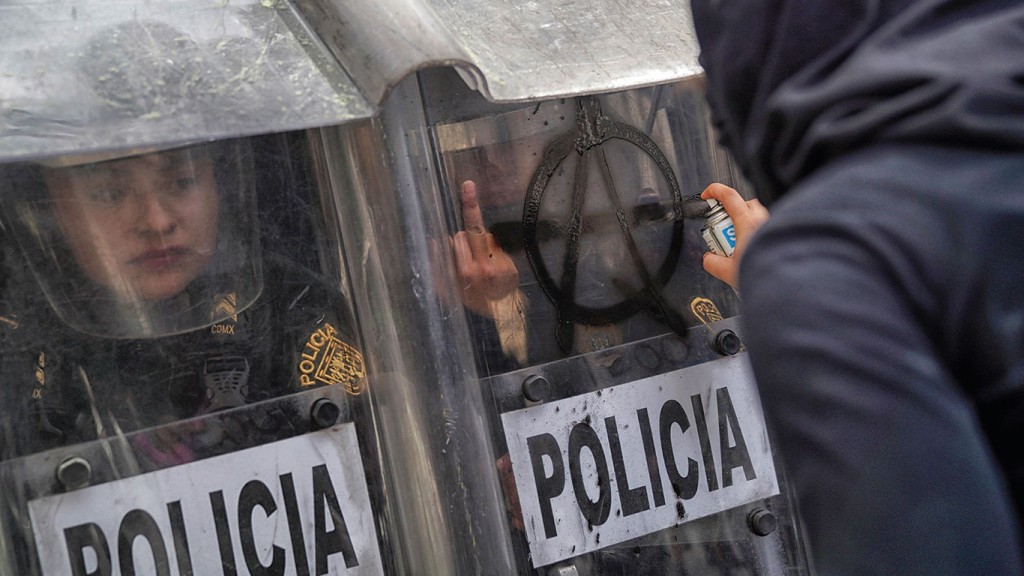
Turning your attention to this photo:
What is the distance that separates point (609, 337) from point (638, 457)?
0.29 m

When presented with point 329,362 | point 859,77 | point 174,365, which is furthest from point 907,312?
point 174,365

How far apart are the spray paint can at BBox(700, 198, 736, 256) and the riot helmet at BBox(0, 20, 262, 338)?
3.61 ft

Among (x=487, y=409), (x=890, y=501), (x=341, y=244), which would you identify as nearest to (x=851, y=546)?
(x=890, y=501)

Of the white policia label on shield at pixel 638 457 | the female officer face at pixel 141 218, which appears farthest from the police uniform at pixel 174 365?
the white policia label on shield at pixel 638 457

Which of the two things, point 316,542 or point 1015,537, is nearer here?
point 1015,537

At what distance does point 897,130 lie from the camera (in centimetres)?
109

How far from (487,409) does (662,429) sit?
46cm

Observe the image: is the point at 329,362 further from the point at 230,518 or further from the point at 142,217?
the point at 142,217

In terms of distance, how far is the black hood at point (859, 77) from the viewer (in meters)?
1.07

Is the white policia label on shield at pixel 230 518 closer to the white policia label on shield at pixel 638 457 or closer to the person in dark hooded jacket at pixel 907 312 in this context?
the white policia label on shield at pixel 638 457

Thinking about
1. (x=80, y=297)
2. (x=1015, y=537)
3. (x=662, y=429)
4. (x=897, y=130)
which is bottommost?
(x=1015, y=537)

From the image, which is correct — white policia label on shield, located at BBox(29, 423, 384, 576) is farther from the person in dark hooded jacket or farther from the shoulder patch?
the person in dark hooded jacket

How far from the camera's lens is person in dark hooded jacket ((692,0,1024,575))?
1.04 meters

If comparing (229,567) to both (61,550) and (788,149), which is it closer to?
(61,550)
